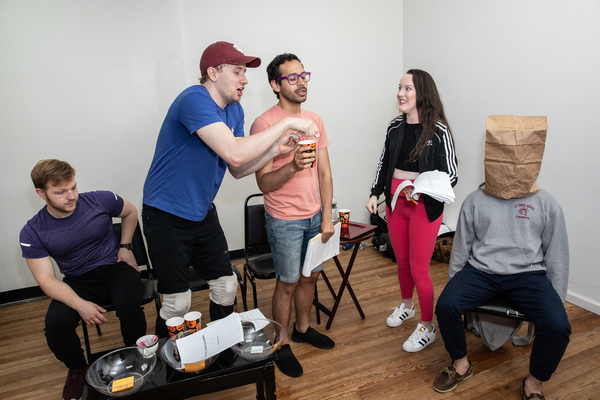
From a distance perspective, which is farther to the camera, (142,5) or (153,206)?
(142,5)

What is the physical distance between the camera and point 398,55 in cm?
430

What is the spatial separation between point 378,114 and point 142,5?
8.44 ft

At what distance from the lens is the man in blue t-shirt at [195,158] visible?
1.60 meters

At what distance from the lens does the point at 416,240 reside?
2227 millimetres

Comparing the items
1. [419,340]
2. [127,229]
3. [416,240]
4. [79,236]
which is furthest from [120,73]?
[419,340]

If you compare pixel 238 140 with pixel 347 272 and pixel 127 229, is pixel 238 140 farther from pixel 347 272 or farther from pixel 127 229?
pixel 347 272

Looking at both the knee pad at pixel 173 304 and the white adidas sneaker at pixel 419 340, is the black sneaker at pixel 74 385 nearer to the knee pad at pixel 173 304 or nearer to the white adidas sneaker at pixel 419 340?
the knee pad at pixel 173 304

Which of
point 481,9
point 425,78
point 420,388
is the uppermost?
point 481,9

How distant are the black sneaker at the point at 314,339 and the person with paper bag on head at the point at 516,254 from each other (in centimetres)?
67

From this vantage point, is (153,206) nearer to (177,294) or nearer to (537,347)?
(177,294)

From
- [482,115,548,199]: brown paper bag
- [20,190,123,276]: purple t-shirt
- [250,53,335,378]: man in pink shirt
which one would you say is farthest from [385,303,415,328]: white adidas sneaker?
[20,190,123,276]: purple t-shirt

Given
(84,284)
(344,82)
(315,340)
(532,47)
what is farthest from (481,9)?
(84,284)

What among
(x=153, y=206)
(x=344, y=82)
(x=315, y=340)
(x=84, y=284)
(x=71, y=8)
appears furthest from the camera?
(x=344, y=82)

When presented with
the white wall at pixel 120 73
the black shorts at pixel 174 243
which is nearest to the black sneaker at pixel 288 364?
the black shorts at pixel 174 243
